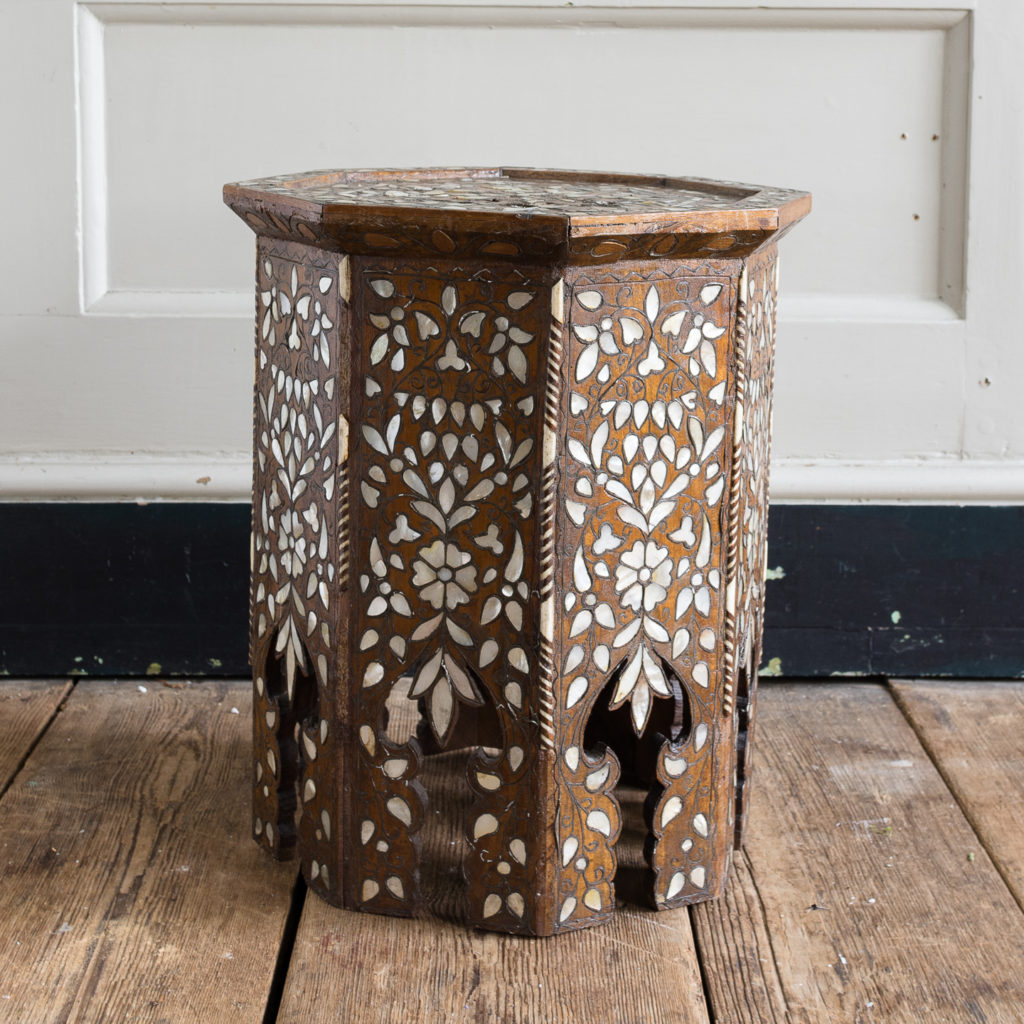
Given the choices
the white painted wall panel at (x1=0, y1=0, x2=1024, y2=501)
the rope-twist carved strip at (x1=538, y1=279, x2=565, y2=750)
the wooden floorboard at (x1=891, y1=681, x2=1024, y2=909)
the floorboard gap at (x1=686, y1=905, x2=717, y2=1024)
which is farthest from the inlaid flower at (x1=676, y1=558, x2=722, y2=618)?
the white painted wall panel at (x1=0, y1=0, x2=1024, y2=501)

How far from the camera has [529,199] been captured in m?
1.01

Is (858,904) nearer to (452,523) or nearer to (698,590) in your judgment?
(698,590)

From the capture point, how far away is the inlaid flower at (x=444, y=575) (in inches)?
38.2

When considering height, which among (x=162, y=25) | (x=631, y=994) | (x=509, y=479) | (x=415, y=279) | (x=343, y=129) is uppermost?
(x=162, y=25)

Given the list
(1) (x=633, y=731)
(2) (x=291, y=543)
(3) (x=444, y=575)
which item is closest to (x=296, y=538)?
(2) (x=291, y=543)

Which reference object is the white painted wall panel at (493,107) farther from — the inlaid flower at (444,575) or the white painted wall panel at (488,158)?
the inlaid flower at (444,575)

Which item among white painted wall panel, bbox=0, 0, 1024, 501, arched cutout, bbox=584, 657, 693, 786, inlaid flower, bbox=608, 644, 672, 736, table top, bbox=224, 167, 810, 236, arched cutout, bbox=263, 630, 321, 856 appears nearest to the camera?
table top, bbox=224, 167, 810, 236

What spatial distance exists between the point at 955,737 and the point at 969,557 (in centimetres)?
22

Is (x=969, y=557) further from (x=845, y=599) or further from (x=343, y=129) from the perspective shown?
(x=343, y=129)

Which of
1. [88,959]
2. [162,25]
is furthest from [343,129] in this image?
[88,959]

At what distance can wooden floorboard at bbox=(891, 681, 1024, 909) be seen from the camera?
1.20 meters

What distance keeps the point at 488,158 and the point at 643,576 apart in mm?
630

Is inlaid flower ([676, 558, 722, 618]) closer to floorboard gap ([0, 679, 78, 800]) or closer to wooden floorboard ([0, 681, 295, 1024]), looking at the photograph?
wooden floorboard ([0, 681, 295, 1024])

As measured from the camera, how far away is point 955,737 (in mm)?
1401
